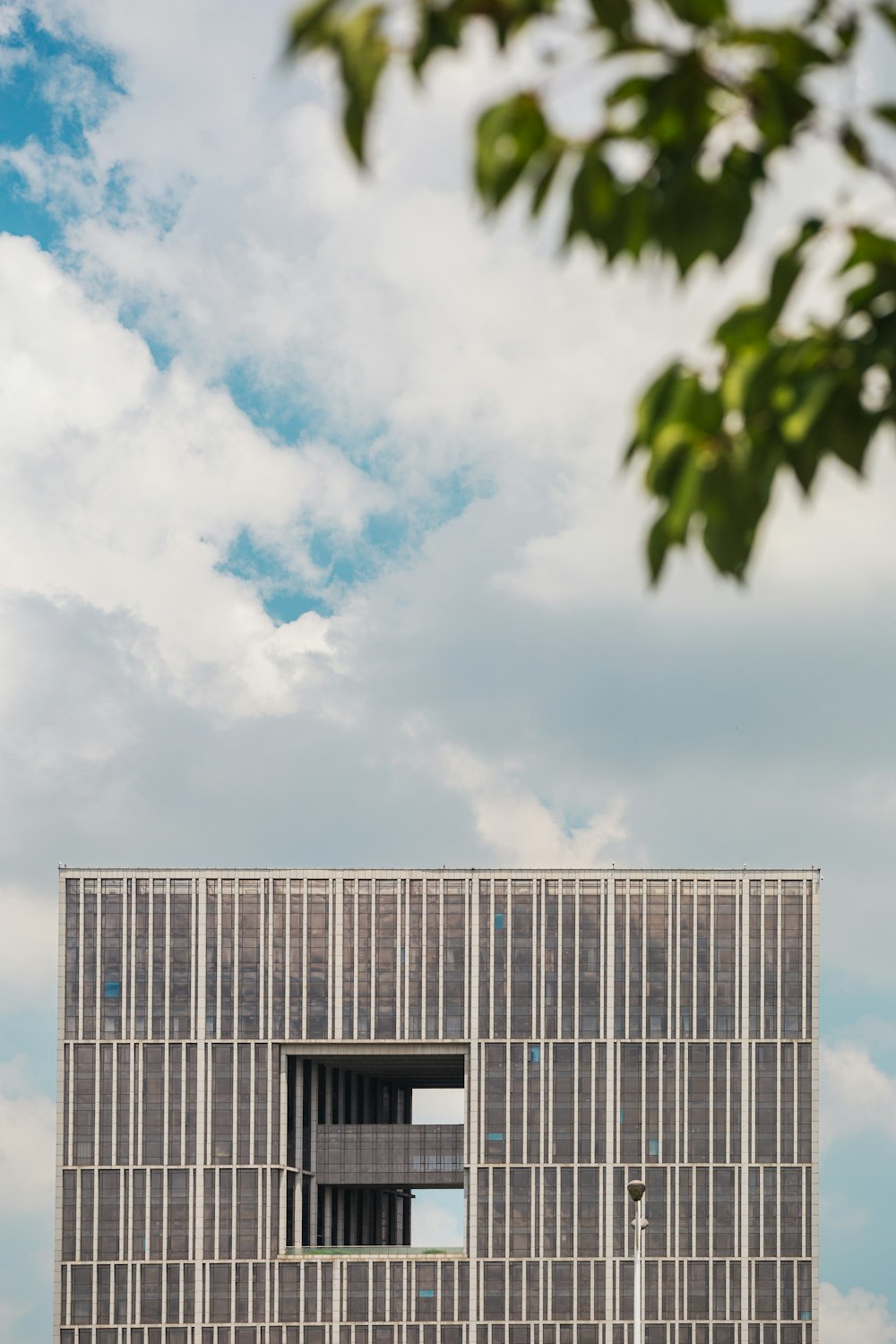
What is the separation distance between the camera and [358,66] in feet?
15.7

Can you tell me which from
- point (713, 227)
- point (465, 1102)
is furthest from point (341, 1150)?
point (713, 227)

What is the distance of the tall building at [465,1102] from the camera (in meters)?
102

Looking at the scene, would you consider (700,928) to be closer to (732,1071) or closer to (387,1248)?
(732,1071)

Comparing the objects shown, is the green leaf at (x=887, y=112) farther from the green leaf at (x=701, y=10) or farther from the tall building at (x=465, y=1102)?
the tall building at (x=465, y=1102)

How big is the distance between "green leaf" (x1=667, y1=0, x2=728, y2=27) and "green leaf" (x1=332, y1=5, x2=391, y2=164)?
79 cm

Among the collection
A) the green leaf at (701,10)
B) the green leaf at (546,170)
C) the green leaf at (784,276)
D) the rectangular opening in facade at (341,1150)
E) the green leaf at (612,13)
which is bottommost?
the rectangular opening in facade at (341,1150)

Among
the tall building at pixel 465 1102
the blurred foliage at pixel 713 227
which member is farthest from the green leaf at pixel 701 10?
the tall building at pixel 465 1102

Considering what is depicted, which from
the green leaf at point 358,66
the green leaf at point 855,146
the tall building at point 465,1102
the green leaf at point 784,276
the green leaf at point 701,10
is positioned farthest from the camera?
the tall building at point 465,1102

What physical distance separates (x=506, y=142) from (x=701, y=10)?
2.07ft

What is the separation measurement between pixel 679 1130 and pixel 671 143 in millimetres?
102759

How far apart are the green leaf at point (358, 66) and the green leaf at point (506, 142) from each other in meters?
0.36

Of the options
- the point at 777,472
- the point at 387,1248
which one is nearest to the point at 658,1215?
the point at 387,1248

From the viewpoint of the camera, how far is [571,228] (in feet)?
17.5

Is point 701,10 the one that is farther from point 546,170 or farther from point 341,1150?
point 341,1150
